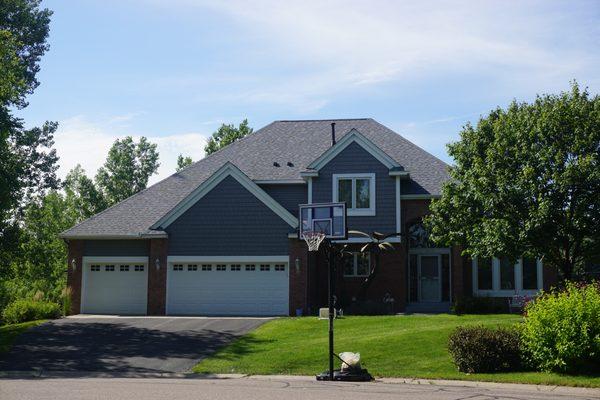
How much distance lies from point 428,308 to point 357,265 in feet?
12.0

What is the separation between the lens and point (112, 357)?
20.2 m

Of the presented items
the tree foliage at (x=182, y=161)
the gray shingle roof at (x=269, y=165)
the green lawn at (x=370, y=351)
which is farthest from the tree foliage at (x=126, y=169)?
the green lawn at (x=370, y=351)

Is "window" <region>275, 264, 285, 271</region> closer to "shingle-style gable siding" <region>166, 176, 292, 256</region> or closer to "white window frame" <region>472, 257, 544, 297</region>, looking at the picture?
"shingle-style gable siding" <region>166, 176, 292, 256</region>

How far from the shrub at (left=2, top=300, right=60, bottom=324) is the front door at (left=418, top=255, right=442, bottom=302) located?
16.1m

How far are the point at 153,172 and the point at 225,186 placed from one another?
4342cm

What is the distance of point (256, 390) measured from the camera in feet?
46.5

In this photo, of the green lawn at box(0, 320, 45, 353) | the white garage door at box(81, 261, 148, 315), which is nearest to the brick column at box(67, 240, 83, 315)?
the white garage door at box(81, 261, 148, 315)

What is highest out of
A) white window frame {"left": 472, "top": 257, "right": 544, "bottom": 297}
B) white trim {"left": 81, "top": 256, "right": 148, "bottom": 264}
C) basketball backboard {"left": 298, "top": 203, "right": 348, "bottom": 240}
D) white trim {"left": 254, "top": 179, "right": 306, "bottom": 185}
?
white trim {"left": 254, "top": 179, "right": 306, "bottom": 185}

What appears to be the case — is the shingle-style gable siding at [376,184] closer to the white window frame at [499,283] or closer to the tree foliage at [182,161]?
the white window frame at [499,283]

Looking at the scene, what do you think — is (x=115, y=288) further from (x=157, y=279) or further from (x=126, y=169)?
(x=126, y=169)

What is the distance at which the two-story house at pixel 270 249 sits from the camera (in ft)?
96.6

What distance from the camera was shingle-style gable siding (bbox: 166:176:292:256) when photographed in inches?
1155

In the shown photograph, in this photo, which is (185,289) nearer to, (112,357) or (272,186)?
(272,186)

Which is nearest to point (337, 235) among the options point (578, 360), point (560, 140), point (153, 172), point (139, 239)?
point (578, 360)
